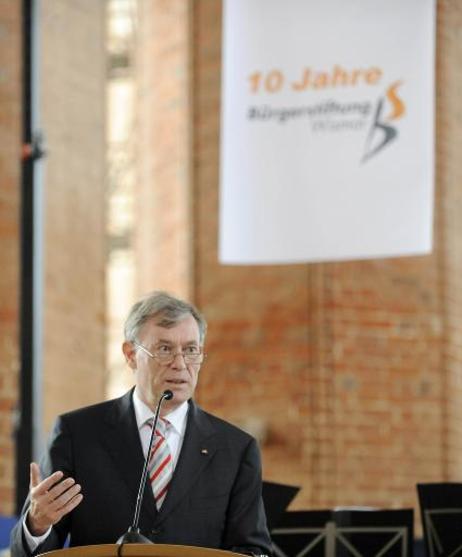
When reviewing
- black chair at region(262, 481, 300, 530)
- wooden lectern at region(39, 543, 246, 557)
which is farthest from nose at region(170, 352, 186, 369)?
black chair at region(262, 481, 300, 530)

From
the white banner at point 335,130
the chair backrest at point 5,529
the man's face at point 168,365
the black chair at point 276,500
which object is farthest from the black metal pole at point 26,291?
the man's face at point 168,365

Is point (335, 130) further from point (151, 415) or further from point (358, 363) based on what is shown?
point (151, 415)

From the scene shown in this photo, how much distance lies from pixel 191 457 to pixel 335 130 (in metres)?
2.97

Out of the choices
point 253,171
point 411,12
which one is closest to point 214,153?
point 253,171

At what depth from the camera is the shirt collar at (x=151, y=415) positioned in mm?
4355

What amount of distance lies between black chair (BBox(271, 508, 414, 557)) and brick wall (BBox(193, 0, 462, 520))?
2.61m

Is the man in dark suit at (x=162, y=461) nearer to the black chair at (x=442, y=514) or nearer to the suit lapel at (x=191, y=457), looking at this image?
the suit lapel at (x=191, y=457)

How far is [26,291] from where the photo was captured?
661 centimetres

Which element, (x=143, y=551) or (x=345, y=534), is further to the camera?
(x=345, y=534)

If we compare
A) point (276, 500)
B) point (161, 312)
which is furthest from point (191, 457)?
point (276, 500)

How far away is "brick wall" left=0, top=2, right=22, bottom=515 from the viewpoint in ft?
27.3

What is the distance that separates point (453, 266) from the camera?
7781 mm

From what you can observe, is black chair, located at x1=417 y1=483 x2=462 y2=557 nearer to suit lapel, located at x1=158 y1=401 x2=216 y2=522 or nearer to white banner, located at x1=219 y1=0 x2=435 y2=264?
suit lapel, located at x1=158 y1=401 x2=216 y2=522

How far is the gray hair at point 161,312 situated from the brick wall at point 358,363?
3.48 m
